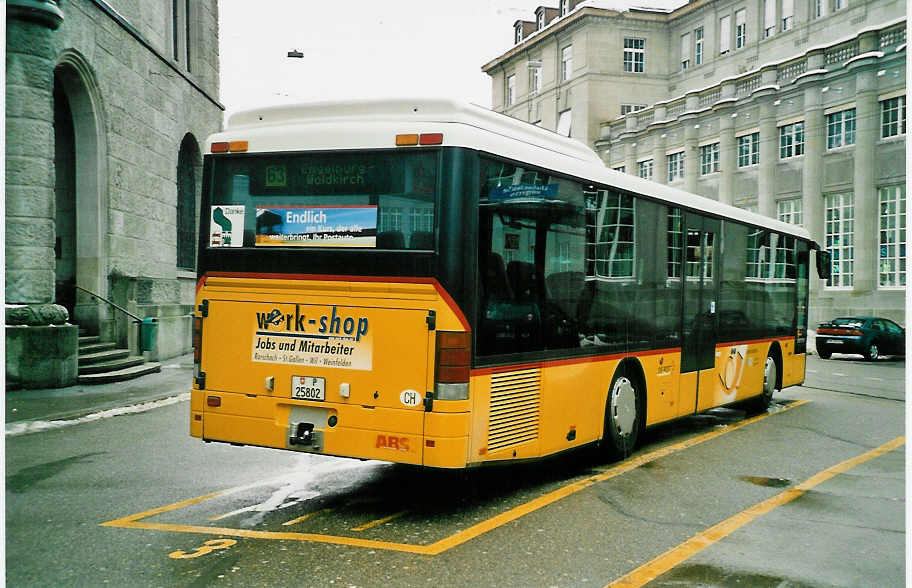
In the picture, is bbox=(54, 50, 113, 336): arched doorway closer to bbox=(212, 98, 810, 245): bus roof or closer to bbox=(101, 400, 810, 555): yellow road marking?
bbox=(101, 400, 810, 555): yellow road marking

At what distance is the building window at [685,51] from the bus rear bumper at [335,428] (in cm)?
5121

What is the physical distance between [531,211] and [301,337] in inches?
85.9

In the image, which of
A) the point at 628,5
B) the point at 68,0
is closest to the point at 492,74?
the point at 628,5

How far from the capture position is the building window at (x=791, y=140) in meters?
38.2

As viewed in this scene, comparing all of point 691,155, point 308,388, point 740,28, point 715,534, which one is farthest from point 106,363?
point 740,28

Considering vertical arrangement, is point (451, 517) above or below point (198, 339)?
below

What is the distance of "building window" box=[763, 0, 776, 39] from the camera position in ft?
147

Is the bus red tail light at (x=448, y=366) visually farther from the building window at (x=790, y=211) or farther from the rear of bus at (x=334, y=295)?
the building window at (x=790, y=211)

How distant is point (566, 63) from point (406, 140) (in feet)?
182

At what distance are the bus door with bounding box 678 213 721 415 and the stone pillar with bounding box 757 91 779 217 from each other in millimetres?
30244

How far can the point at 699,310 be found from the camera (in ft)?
36.3

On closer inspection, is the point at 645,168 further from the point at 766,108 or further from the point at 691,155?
the point at 766,108

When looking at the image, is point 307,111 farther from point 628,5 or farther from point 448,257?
point 628,5

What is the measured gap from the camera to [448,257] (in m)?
6.45
